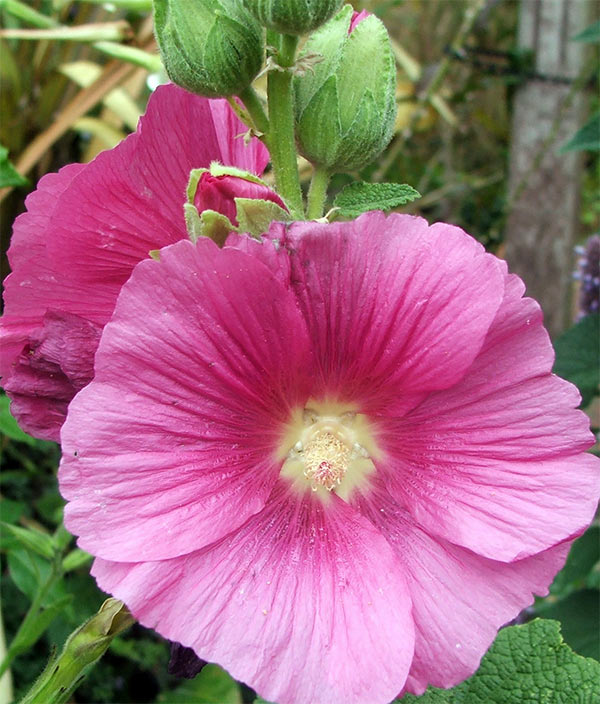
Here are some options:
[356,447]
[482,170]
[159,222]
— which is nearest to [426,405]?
[356,447]

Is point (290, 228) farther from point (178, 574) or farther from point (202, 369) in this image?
point (178, 574)

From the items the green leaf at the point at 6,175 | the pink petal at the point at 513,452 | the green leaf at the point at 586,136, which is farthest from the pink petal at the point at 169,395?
the green leaf at the point at 586,136

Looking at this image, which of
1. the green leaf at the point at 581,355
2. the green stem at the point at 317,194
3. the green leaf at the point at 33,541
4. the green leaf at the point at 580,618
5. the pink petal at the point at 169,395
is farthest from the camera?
the green leaf at the point at 581,355

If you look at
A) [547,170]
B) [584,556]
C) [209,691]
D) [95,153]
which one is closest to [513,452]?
[584,556]

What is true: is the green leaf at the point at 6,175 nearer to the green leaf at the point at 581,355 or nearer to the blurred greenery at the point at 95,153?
the blurred greenery at the point at 95,153

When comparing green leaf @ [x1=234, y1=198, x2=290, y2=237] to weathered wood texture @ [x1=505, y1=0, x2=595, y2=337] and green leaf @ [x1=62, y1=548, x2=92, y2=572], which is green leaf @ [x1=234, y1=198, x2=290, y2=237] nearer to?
green leaf @ [x1=62, y1=548, x2=92, y2=572]

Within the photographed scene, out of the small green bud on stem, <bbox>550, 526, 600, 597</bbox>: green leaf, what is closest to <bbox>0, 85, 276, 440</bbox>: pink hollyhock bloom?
the small green bud on stem
